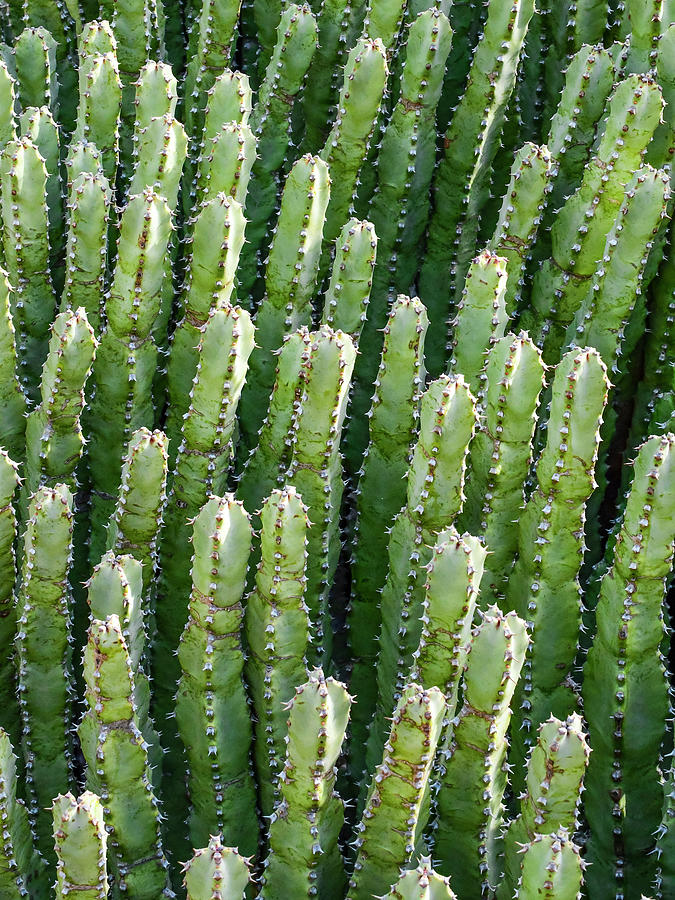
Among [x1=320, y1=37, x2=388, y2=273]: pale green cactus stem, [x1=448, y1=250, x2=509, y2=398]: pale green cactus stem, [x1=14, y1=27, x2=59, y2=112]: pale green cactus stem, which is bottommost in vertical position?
[x1=448, y1=250, x2=509, y2=398]: pale green cactus stem

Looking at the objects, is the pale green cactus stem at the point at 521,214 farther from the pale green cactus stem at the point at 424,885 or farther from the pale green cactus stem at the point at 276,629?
the pale green cactus stem at the point at 424,885

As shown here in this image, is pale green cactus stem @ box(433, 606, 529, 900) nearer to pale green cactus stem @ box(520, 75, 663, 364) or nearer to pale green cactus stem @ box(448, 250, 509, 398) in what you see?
pale green cactus stem @ box(448, 250, 509, 398)

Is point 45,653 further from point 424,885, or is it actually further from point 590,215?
point 590,215

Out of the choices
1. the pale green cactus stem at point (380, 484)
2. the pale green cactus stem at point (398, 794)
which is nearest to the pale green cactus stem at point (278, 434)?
the pale green cactus stem at point (380, 484)

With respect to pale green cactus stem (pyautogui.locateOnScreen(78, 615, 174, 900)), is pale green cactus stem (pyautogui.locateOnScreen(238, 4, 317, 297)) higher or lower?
higher

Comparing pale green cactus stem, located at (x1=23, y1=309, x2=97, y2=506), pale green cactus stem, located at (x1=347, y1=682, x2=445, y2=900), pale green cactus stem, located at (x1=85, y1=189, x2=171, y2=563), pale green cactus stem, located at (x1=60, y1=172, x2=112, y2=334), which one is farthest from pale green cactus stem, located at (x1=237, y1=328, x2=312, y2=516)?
pale green cactus stem, located at (x1=347, y1=682, x2=445, y2=900)

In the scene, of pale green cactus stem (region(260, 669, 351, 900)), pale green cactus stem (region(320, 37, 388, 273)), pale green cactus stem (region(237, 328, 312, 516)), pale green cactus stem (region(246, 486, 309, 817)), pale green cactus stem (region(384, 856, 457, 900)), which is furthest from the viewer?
pale green cactus stem (region(320, 37, 388, 273))
